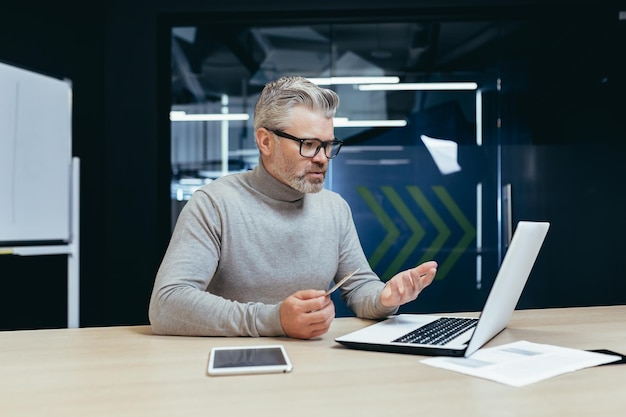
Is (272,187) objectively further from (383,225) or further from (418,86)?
(418,86)

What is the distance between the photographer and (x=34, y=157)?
2.91m

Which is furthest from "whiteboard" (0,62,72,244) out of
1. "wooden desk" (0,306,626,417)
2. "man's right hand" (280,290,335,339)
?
"man's right hand" (280,290,335,339)

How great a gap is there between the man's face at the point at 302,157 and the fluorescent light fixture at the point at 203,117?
218 centimetres

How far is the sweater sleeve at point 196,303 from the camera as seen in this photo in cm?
142

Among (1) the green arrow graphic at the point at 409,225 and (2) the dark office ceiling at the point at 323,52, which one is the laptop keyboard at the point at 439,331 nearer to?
(1) the green arrow graphic at the point at 409,225

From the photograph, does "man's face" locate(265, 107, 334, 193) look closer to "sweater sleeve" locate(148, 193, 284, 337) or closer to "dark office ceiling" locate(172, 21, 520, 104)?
"sweater sleeve" locate(148, 193, 284, 337)

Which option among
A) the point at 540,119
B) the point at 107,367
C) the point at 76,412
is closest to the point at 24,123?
the point at 107,367

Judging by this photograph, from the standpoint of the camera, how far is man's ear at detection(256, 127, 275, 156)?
1866 millimetres

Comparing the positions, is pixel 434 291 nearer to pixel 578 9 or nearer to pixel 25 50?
pixel 578 9

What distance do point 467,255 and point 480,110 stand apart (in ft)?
3.16

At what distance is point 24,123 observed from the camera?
286cm

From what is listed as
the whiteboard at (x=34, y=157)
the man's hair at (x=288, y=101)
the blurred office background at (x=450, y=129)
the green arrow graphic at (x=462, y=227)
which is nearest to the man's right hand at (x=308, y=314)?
the man's hair at (x=288, y=101)

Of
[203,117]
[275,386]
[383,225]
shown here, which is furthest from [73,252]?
[275,386]

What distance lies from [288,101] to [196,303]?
2.24 feet
